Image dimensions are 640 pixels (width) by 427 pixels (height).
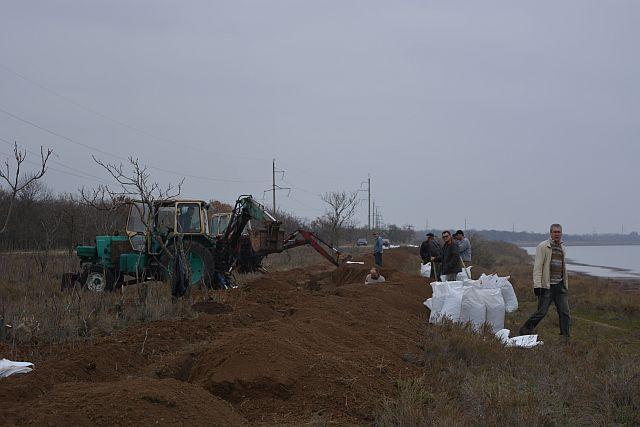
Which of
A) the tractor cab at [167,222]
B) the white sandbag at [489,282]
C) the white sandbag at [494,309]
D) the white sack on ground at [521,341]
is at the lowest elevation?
the white sack on ground at [521,341]

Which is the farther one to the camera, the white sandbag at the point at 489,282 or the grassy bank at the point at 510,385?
the white sandbag at the point at 489,282

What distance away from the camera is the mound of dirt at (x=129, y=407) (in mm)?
4359

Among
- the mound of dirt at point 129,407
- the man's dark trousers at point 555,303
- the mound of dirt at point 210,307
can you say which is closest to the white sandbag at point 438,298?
the man's dark trousers at point 555,303

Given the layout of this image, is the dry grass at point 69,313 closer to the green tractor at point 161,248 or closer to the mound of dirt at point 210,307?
the mound of dirt at point 210,307

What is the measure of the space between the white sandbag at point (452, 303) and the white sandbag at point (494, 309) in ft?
1.48

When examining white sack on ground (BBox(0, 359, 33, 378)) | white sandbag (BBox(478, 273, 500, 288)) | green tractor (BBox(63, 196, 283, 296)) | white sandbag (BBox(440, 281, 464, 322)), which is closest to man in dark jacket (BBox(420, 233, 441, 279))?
green tractor (BBox(63, 196, 283, 296))

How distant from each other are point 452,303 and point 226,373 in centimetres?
559

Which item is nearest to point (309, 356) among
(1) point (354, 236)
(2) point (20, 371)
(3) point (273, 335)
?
(3) point (273, 335)

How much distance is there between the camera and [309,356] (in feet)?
21.2

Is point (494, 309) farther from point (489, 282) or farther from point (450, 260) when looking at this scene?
point (450, 260)

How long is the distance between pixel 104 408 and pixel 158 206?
1023cm

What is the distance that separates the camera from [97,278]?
14.4m

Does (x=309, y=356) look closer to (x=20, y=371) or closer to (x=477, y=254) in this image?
(x=20, y=371)

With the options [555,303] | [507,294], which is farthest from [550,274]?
[507,294]
